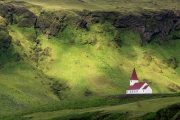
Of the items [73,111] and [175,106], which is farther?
[73,111]

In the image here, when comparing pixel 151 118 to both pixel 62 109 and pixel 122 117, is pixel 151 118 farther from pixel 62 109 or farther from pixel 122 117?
pixel 62 109

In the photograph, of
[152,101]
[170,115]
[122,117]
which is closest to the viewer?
[170,115]

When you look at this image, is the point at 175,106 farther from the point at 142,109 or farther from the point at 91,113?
the point at 91,113

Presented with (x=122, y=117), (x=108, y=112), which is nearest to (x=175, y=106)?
(x=122, y=117)

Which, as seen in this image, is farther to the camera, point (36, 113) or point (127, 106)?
point (36, 113)

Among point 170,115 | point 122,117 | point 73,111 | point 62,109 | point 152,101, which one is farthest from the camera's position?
point 62,109

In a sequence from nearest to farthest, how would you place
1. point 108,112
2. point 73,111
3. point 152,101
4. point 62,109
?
point 108,112 → point 152,101 → point 73,111 → point 62,109

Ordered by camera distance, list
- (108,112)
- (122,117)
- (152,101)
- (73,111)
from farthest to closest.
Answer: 1. (73,111)
2. (152,101)
3. (108,112)
4. (122,117)

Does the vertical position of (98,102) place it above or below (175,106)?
below

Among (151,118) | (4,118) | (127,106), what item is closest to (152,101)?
(127,106)
